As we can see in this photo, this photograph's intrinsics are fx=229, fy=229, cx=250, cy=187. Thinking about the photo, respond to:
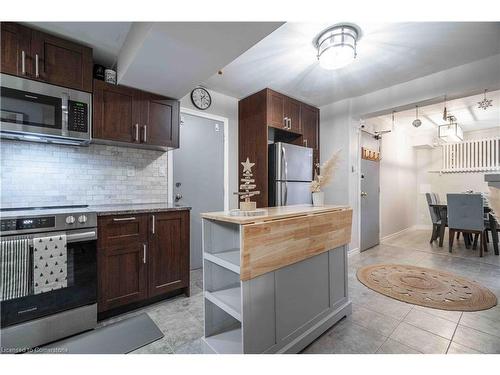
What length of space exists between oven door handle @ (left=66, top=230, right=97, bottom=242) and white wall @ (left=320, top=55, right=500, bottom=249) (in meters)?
3.38

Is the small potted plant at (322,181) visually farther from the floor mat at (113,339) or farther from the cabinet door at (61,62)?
the cabinet door at (61,62)

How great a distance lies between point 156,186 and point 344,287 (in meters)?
2.25

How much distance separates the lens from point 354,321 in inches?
74.6

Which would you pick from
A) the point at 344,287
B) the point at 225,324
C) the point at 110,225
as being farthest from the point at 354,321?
the point at 110,225

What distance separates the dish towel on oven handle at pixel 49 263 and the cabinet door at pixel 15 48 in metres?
1.27

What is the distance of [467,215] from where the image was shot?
12.3 feet

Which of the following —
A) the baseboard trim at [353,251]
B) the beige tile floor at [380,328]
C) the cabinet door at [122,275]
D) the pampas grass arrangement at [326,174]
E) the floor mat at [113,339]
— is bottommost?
the beige tile floor at [380,328]

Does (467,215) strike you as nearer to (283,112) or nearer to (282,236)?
(283,112)

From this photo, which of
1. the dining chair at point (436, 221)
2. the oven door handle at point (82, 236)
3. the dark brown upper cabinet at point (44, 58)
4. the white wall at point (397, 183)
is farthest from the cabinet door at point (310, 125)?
the oven door handle at point (82, 236)

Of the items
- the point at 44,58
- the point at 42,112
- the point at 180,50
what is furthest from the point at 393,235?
the point at 44,58

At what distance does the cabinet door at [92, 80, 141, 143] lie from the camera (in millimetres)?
2072

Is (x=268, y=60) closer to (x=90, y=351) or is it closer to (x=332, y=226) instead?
(x=332, y=226)

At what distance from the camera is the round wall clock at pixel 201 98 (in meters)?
3.06

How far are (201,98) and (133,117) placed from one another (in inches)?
44.2
